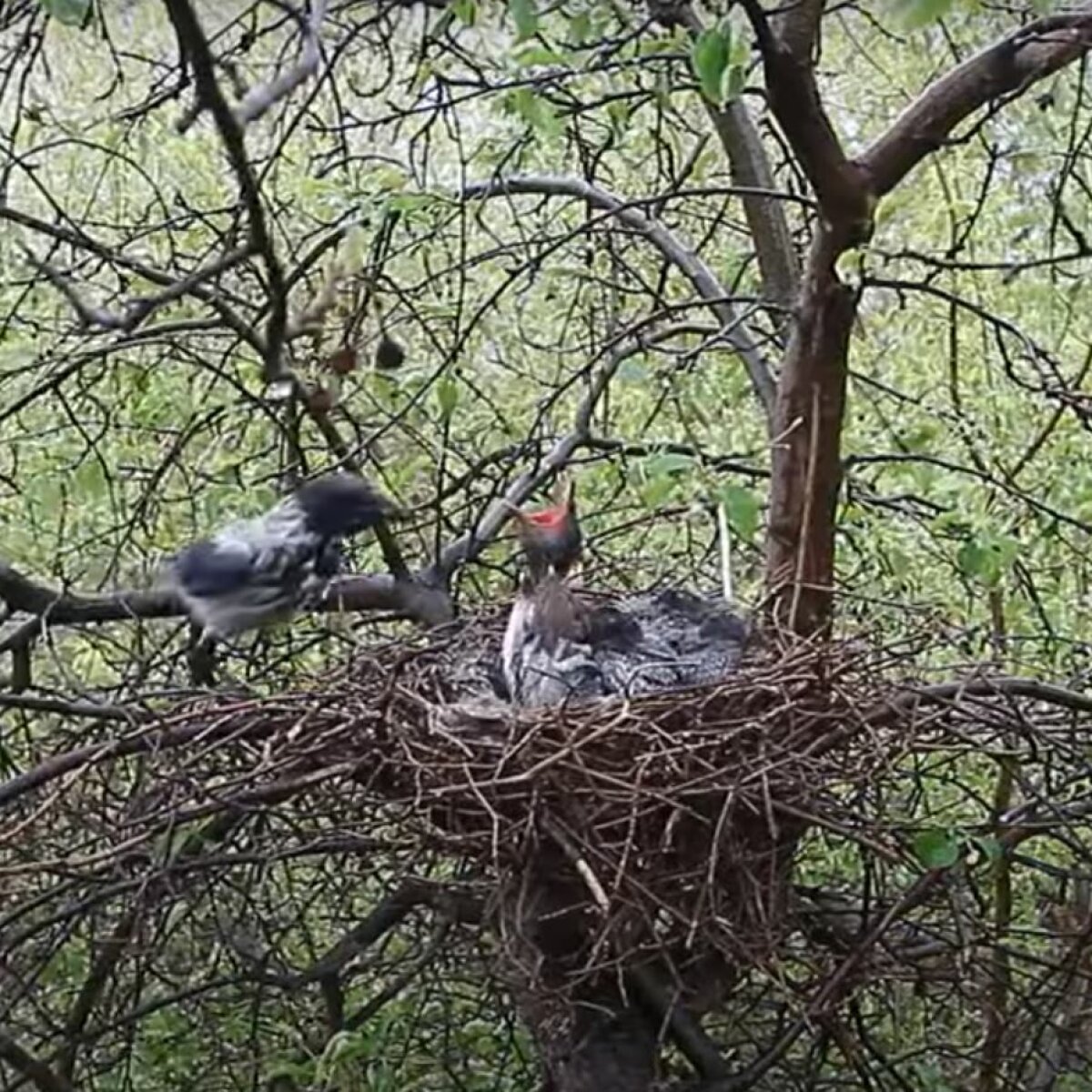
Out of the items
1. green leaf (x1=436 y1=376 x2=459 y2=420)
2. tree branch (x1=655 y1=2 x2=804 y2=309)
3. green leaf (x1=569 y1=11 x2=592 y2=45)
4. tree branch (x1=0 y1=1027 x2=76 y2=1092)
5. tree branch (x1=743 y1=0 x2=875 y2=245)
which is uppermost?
tree branch (x1=655 y1=2 x2=804 y2=309)

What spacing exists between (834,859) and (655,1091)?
0.75 meters

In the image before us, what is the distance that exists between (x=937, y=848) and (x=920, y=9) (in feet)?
2.58

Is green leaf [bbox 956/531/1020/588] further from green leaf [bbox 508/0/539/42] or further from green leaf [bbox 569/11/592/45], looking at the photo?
green leaf [bbox 508/0/539/42]

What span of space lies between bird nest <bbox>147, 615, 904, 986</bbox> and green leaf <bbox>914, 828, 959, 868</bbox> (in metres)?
0.08

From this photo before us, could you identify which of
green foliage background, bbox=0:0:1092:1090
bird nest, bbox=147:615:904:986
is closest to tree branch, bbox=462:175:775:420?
green foliage background, bbox=0:0:1092:1090

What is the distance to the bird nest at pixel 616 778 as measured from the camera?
1654 millimetres

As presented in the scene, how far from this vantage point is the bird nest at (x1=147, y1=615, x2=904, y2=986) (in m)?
1.65

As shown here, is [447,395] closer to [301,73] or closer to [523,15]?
[523,15]

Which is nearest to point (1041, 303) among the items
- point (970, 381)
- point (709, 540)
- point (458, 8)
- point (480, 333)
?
point (970, 381)

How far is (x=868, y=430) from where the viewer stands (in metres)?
3.02

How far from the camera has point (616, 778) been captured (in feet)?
5.43

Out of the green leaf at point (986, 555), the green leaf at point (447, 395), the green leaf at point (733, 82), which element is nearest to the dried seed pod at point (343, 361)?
the green leaf at point (447, 395)

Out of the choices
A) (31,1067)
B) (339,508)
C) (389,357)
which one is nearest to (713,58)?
(339,508)

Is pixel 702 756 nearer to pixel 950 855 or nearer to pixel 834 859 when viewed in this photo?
pixel 950 855
